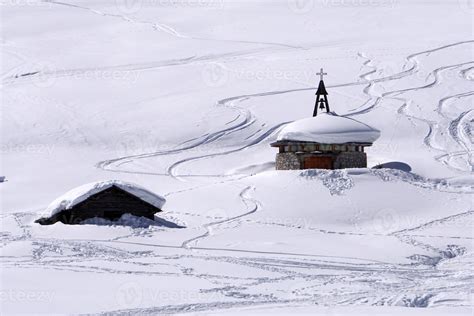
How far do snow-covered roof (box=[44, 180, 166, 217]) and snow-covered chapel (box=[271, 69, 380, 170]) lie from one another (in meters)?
10.2

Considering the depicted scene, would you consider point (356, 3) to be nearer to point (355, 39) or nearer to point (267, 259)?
point (355, 39)

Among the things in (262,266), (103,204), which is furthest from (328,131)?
(262,266)

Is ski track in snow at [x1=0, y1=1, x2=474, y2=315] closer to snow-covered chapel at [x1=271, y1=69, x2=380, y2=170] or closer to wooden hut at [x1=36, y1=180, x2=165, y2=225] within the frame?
wooden hut at [x1=36, y1=180, x2=165, y2=225]

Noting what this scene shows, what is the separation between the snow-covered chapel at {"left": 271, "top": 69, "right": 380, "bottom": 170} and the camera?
44.5 metres

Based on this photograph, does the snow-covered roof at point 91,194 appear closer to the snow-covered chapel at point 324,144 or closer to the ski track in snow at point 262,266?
the ski track in snow at point 262,266

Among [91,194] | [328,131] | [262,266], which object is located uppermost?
[328,131]

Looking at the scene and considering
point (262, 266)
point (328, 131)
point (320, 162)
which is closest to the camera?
point (262, 266)

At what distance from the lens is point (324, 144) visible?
44.5 meters

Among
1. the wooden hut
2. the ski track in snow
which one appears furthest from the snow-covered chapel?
the wooden hut

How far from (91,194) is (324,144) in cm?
1263

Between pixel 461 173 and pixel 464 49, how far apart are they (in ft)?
99.1

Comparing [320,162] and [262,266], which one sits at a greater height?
[320,162]

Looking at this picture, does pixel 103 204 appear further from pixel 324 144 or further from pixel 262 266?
pixel 324 144

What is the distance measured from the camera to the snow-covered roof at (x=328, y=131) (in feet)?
146
